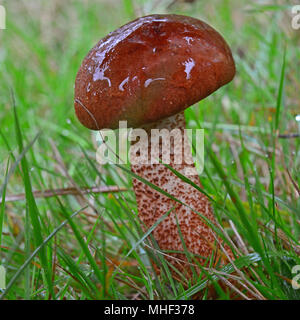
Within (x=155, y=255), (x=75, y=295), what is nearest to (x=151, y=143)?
(x=155, y=255)

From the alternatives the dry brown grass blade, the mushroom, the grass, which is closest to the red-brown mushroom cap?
the mushroom

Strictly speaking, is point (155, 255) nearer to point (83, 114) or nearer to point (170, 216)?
point (170, 216)

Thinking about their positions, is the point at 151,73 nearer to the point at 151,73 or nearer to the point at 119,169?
the point at 151,73

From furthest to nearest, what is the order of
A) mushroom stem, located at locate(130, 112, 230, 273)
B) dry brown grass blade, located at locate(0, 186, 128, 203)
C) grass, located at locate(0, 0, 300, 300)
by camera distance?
dry brown grass blade, located at locate(0, 186, 128, 203), mushroom stem, located at locate(130, 112, 230, 273), grass, located at locate(0, 0, 300, 300)

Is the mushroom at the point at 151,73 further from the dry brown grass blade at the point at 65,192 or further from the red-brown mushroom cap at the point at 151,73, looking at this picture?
the dry brown grass blade at the point at 65,192

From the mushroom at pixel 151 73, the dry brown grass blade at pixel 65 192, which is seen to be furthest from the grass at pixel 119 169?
the mushroom at pixel 151 73

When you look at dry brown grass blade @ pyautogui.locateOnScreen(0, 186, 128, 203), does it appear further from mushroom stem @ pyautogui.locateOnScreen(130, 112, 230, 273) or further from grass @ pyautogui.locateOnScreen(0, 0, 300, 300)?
mushroom stem @ pyautogui.locateOnScreen(130, 112, 230, 273)
